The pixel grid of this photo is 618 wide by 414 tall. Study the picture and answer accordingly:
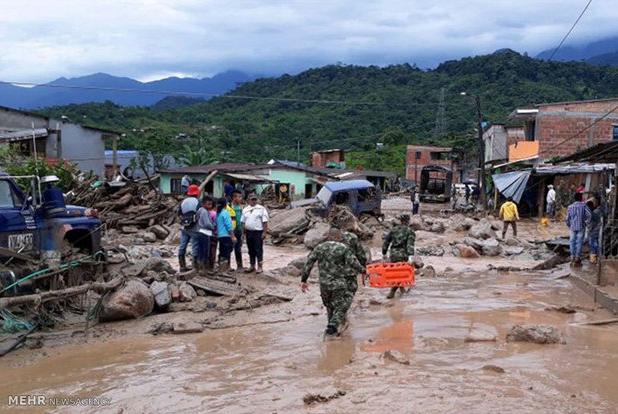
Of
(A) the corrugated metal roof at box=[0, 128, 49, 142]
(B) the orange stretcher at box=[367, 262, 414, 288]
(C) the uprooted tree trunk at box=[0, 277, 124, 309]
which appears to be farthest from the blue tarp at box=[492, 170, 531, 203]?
(C) the uprooted tree trunk at box=[0, 277, 124, 309]

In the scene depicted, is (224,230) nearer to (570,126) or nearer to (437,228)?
(437,228)

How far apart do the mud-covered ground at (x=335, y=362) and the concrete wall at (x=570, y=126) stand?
24030mm

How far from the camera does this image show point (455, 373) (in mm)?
6645

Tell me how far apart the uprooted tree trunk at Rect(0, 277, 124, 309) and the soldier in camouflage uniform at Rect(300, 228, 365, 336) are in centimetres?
319

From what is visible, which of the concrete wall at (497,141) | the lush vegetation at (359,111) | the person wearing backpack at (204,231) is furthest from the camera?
the lush vegetation at (359,111)

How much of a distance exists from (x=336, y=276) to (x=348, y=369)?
1605 mm

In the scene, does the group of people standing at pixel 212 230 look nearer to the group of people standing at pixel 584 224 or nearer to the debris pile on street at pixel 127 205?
the group of people standing at pixel 584 224

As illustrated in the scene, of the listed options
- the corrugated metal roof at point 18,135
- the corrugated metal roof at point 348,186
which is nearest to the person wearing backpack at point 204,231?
the corrugated metal roof at point 348,186

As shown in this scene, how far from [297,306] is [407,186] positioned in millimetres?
54186

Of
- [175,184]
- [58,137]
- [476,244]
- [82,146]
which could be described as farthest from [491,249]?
[82,146]

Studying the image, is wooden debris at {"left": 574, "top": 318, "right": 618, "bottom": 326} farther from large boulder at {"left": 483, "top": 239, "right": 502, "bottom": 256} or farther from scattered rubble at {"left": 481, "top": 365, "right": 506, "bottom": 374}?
large boulder at {"left": 483, "top": 239, "right": 502, "bottom": 256}

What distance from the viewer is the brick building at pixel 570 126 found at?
32.8 meters

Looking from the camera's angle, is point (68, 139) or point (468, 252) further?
point (68, 139)

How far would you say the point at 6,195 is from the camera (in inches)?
389
